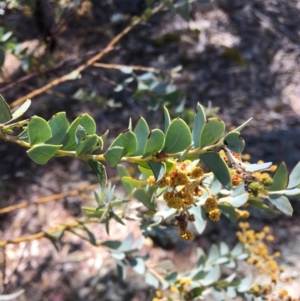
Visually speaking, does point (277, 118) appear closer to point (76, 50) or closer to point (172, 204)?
point (76, 50)

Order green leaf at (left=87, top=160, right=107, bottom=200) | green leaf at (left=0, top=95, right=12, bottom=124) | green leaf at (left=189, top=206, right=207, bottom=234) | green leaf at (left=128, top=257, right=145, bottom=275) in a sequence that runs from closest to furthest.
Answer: green leaf at (left=0, top=95, right=12, bottom=124) < green leaf at (left=87, top=160, right=107, bottom=200) < green leaf at (left=189, top=206, right=207, bottom=234) < green leaf at (left=128, top=257, right=145, bottom=275)

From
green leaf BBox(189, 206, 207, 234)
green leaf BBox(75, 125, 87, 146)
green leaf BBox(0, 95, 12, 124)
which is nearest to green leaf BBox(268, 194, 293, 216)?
green leaf BBox(189, 206, 207, 234)

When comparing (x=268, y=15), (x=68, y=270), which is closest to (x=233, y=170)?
(x=68, y=270)

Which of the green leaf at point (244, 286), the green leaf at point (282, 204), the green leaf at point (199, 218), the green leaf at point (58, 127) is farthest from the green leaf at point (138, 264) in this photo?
the green leaf at point (58, 127)

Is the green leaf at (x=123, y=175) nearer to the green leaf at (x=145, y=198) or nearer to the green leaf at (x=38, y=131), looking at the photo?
the green leaf at (x=145, y=198)

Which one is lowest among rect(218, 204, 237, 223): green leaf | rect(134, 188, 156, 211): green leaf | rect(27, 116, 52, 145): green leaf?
rect(218, 204, 237, 223): green leaf

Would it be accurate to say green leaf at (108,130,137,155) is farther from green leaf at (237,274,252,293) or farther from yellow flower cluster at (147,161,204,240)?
green leaf at (237,274,252,293)

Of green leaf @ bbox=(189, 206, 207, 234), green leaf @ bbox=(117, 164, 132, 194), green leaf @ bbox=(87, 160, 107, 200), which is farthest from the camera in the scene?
green leaf @ bbox=(117, 164, 132, 194)
